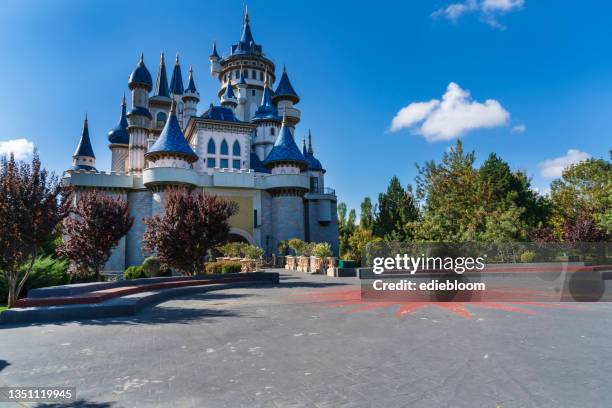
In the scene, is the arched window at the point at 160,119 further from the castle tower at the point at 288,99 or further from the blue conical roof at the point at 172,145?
the blue conical roof at the point at 172,145

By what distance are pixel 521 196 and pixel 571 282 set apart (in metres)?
26.6

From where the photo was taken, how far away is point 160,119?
6162 centimetres

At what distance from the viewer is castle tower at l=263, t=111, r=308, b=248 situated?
41875 mm

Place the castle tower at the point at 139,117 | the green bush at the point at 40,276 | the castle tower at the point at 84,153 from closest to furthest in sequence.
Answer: the green bush at the point at 40,276
the castle tower at the point at 139,117
the castle tower at the point at 84,153

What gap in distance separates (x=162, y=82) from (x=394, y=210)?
4277 centimetres

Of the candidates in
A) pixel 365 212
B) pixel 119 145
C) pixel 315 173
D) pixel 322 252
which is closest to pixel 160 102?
pixel 119 145

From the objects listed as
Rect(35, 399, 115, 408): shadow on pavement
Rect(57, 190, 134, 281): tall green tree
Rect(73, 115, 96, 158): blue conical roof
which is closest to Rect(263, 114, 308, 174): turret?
Rect(57, 190, 134, 281): tall green tree

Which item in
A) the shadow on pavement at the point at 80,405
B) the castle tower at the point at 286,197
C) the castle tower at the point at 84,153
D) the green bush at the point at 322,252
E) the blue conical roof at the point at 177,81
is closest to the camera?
the shadow on pavement at the point at 80,405

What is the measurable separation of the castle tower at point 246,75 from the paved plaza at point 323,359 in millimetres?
51229

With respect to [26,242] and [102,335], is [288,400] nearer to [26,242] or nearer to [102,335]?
[102,335]

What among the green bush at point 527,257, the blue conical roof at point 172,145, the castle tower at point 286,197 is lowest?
the green bush at point 527,257

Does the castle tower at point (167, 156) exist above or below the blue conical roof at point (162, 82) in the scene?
below

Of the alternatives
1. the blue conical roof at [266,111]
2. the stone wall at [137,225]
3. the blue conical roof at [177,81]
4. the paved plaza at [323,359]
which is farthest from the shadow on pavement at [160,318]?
the blue conical roof at [177,81]

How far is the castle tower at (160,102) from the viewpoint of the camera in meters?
60.6
